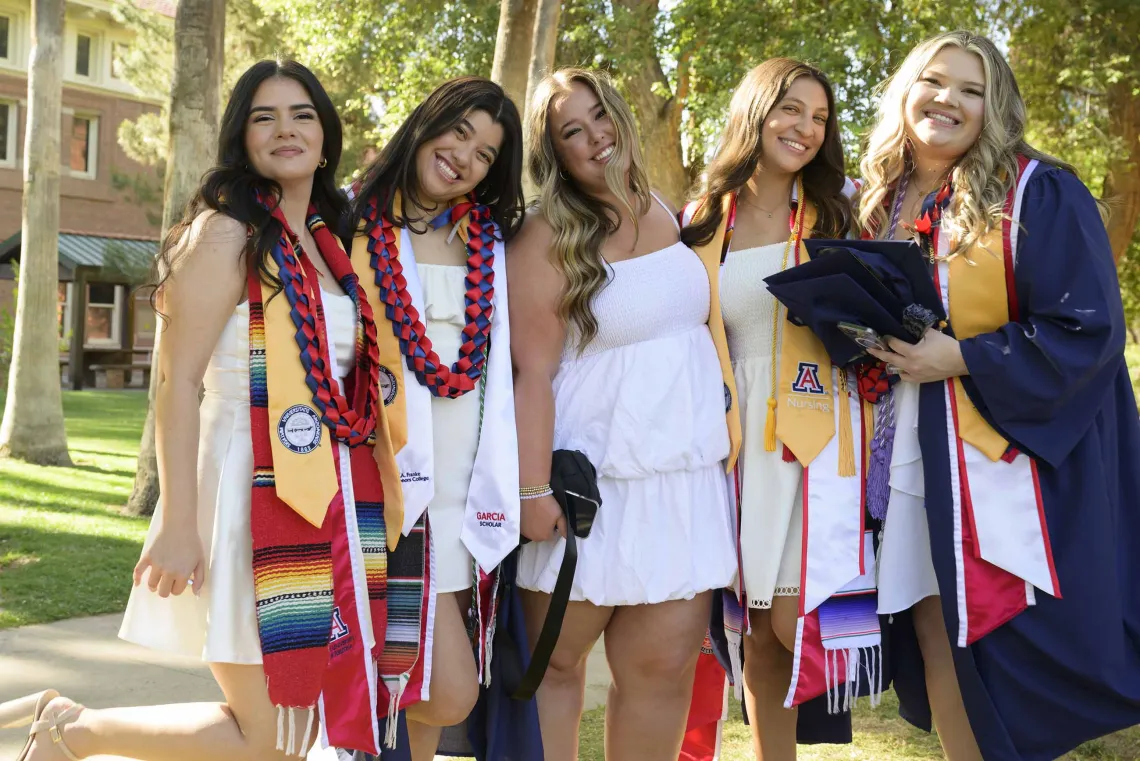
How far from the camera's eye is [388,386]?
2904 mm

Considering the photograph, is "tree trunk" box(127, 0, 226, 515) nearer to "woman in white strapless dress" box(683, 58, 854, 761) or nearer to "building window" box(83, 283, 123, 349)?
"woman in white strapless dress" box(683, 58, 854, 761)

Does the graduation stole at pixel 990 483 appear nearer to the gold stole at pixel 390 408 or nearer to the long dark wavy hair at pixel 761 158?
the long dark wavy hair at pixel 761 158

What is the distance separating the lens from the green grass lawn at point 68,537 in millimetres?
5668

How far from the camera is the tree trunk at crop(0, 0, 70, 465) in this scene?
10547 mm

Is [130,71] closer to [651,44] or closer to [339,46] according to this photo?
[339,46]

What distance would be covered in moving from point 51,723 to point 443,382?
4.50 ft

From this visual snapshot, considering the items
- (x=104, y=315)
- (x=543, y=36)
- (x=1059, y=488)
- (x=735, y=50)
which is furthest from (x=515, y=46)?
(x=104, y=315)


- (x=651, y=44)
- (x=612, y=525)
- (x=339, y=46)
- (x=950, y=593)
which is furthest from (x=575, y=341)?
(x=339, y=46)

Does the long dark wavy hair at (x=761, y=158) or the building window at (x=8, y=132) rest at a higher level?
the building window at (x=8, y=132)

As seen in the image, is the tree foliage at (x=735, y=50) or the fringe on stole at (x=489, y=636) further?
the tree foliage at (x=735, y=50)

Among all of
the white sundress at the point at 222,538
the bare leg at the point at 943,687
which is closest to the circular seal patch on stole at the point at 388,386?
the white sundress at the point at 222,538

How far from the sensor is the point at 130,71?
1828cm

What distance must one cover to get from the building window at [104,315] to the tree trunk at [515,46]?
19.8 metres

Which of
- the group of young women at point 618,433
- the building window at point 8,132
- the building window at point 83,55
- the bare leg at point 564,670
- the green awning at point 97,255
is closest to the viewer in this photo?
the group of young women at point 618,433
